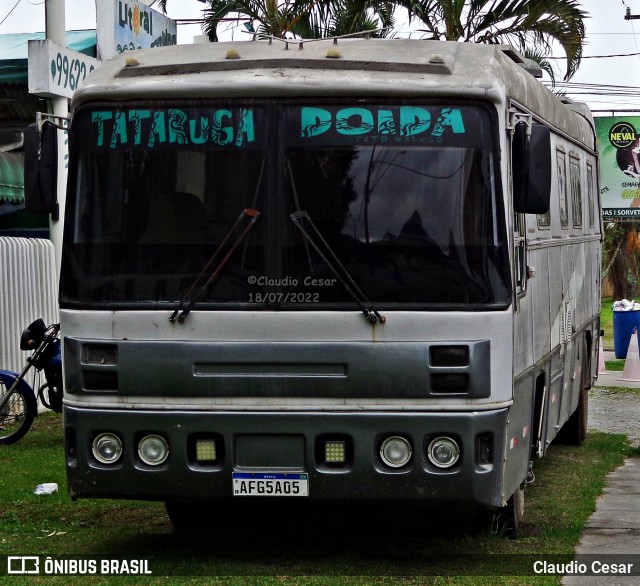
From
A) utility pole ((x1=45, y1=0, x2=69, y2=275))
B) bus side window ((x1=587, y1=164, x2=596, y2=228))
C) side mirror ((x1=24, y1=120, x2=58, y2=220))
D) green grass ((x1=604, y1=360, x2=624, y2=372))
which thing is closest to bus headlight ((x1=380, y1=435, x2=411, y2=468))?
side mirror ((x1=24, y1=120, x2=58, y2=220))

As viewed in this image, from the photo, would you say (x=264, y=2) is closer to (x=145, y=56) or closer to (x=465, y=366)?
(x=145, y=56)

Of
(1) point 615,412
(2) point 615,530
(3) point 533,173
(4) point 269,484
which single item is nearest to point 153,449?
(4) point 269,484

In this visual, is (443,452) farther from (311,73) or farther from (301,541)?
(311,73)

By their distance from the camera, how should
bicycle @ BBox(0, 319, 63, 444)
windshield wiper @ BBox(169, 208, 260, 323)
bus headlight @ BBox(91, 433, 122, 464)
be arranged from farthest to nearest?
bicycle @ BBox(0, 319, 63, 444), bus headlight @ BBox(91, 433, 122, 464), windshield wiper @ BBox(169, 208, 260, 323)

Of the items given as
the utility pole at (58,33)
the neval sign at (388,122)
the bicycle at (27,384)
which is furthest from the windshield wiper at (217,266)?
the utility pole at (58,33)

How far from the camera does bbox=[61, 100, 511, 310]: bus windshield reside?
7.25 meters

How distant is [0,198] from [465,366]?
11413 mm

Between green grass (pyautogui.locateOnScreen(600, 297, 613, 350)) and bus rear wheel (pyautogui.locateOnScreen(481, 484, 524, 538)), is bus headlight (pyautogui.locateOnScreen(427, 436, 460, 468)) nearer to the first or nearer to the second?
bus rear wheel (pyautogui.locateOnScreen(481, 484, 524, 538))

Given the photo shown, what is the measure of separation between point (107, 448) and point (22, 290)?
8.26 metres

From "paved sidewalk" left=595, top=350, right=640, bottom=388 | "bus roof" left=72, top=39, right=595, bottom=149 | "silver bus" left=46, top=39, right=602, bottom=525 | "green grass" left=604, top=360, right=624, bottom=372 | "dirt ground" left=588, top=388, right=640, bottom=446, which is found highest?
"bus roof" left=72, top=39, right=595, bottom=149

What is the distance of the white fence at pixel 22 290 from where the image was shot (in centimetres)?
1486

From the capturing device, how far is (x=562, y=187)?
10711 mm

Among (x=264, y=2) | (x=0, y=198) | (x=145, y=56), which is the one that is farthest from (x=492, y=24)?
(x=145, y=56)

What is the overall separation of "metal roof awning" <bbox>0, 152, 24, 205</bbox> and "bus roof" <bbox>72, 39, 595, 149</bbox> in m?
9.82
